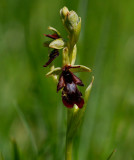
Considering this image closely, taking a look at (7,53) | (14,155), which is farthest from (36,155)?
(7,53)

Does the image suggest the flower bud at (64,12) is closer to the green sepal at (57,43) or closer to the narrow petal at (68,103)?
the green sepal at (57,43)

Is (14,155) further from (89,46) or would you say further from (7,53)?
(89,46)

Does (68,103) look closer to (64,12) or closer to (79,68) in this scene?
(79,68)

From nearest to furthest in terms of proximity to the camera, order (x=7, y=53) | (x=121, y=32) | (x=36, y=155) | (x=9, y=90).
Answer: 1. (x=36, y=155)
2. (x=9, y=90)
3. (x=7, y=53)
4. (x=121, y=32)

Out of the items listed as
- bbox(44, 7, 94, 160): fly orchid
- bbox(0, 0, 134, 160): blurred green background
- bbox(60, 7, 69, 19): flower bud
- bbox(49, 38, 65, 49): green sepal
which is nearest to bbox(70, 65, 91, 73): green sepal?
bbox(44, 7, 94, 160): fly orchid

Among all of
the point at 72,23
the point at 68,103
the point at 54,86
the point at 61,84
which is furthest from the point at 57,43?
the point at 54,86

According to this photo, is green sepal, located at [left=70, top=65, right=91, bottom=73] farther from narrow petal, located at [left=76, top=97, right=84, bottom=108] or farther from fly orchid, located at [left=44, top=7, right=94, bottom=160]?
narrow petal, located at [left=76, top=97, right=84, bottom=108]
